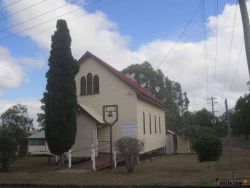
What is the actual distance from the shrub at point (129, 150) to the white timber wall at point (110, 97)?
326 inches

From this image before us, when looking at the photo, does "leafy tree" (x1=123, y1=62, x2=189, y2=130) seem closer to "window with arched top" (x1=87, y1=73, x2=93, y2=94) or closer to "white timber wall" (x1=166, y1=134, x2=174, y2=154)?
"white timber wall" (x1=166, y1=134, x2=174, y2=154)

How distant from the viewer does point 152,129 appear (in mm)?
36906

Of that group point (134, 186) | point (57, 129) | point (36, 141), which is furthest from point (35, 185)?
point (36, 141)

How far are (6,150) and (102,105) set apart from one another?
937 centimetres

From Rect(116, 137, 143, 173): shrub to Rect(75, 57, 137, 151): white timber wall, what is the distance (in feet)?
27.2

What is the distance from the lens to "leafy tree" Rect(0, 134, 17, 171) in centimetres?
2405

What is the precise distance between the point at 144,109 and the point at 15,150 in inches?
480

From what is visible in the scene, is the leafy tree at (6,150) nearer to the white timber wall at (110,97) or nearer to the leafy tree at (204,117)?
the white timber wall at (110,97)

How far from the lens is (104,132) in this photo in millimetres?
31234

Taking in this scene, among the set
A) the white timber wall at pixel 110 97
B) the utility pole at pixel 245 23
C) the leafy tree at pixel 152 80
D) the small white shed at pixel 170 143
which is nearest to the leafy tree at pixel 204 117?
the leafy tree at pixel 152 80

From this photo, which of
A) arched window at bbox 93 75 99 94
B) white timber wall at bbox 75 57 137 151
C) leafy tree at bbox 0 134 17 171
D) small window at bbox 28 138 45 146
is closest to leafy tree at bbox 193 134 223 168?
white timber wall at bbox 75 57 137 151

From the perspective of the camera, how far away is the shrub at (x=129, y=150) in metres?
21.5

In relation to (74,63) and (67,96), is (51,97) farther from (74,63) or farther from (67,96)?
(74,63)

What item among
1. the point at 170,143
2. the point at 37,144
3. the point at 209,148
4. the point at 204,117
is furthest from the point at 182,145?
the point at 204,117
